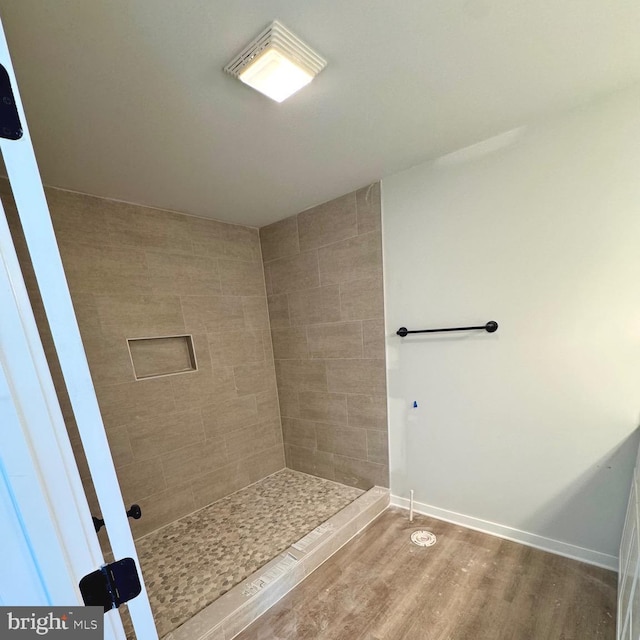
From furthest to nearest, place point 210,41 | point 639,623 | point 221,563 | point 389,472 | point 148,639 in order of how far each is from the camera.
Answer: point 389,472
point 221,563
point 210,41
point 639,623
point 148,639

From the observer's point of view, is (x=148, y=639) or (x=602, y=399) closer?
(x=148, y=639)

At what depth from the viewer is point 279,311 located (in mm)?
2719

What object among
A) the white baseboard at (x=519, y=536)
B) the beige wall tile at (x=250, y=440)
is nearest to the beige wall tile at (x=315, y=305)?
the beige wall tile at (x=250, y=440)

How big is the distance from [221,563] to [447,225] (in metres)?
2.43

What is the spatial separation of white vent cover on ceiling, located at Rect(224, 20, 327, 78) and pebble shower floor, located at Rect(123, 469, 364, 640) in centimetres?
232

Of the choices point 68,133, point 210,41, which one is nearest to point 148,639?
point 210,41

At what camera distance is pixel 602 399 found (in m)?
1.44

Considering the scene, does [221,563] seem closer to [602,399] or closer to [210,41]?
[602,399]

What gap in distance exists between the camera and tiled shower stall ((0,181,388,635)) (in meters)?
1.82

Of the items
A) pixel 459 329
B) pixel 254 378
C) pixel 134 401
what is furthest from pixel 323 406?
pixel 134 401

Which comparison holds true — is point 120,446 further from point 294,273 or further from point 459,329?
point 459,329

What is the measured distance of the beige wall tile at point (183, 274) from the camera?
6.93 feet

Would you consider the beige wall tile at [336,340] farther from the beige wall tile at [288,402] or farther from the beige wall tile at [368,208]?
the beige wall tile at [368,208]

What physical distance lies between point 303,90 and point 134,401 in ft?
6.75
